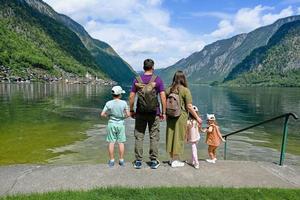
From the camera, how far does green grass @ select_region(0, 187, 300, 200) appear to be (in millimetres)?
7887

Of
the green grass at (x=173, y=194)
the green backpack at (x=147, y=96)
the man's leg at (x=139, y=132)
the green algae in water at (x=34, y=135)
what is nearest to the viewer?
the green grass at (x=173, y=194)

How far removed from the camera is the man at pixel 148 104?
9812 mm

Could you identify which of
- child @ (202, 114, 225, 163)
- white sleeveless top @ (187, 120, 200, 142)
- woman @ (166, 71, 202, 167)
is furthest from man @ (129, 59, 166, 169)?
child @ (202, 114, 225, 163)

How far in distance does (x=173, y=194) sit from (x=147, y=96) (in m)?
2.85

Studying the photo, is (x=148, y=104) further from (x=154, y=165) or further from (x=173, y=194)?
(x=173, y=194)

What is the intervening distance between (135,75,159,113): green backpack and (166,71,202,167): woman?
0.70 metres

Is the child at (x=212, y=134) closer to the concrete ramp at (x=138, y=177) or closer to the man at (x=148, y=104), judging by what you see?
the concrete ramp at (x=138, y=177)

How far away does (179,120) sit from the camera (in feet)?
34.1

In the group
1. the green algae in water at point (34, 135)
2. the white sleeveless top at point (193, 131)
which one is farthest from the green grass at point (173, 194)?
the green algae in water at point (34, 135)

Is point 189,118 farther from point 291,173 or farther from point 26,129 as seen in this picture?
point 26,129

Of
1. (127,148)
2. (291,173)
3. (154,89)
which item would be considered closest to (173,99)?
(154,89)

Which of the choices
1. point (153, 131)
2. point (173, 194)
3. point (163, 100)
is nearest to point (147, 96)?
point (163, 100)

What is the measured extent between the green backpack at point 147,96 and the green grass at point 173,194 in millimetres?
2369

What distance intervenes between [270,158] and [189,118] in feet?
50.4
